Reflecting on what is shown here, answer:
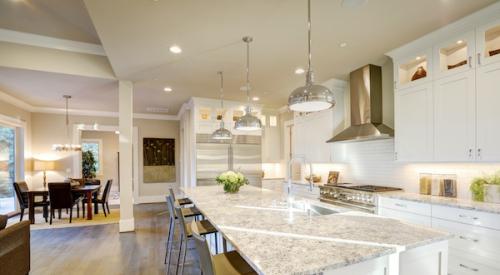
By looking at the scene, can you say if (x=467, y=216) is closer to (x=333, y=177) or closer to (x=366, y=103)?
(x=366, y=103)

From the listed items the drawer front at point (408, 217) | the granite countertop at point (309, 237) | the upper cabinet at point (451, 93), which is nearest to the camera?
the granite countertop at point (309, 237)

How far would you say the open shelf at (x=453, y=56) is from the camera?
2867 millimetres

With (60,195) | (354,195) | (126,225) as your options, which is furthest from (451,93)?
(60,195)

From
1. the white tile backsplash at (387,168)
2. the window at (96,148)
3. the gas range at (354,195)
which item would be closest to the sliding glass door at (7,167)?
the window at (96,148)

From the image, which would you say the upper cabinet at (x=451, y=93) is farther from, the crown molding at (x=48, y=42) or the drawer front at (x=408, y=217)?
the crown molding at (x=48, y=42)

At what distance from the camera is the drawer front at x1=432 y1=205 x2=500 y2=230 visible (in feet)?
7.54

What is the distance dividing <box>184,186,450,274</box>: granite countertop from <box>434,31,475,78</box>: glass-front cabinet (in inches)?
83.8

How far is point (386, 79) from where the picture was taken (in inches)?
159

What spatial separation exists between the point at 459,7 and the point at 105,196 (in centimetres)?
724

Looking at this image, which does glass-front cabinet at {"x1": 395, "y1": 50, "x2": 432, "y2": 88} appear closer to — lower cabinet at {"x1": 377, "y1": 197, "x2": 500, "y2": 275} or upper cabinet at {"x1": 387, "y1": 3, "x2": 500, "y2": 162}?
upper cabinet at {"x1": 387, "y1": 3, "x2": 500, "y2": 162}

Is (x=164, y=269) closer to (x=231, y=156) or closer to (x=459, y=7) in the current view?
(x=231, y=156)

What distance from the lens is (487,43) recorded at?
105 inches

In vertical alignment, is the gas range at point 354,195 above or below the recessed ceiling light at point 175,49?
below

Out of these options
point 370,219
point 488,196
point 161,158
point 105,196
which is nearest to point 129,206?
point 105,196
